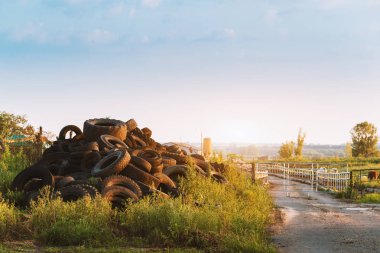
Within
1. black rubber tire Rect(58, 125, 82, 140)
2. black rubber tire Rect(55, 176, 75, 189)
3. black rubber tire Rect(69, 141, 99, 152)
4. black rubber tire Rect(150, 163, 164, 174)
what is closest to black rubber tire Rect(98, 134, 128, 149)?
black rubber tire Rect(69, 141, 99, 152)

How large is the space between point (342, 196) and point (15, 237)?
17084 millimetres

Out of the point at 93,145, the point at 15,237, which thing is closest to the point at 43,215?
the point at 15,237

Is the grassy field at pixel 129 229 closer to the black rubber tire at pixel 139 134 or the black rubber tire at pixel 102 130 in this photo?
the black rubber tire at pixel 102 130

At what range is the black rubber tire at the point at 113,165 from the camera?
14094 mm

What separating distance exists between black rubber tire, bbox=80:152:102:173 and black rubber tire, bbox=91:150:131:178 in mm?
846

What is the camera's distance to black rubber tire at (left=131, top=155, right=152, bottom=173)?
48.9ft

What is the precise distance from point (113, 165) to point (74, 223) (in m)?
4.14

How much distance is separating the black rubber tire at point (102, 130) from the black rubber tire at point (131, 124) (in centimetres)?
79

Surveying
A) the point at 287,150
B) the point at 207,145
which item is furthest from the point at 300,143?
the point at 207,145

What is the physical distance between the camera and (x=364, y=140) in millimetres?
67750

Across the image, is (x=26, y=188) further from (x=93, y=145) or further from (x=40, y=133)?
(x=40, y=133)

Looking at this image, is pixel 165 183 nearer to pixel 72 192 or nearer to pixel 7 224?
pixel 72 192

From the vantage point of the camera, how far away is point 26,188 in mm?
15047

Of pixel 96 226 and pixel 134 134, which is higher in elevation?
pixel 134 134
